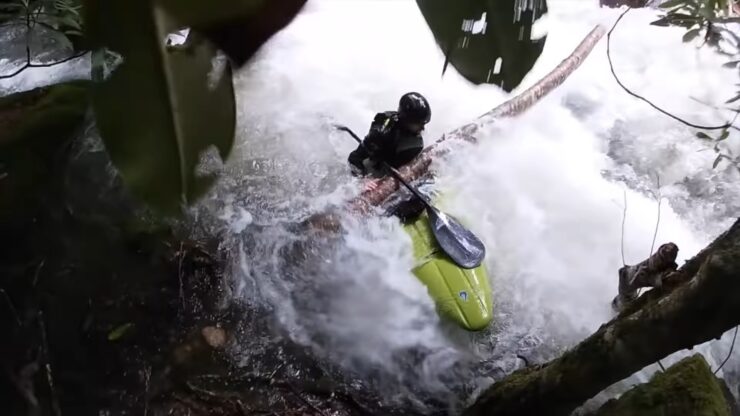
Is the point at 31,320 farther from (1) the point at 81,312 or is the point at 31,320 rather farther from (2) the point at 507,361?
(2) the point at 507,361

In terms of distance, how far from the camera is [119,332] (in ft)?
9.21

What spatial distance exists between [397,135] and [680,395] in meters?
1.67

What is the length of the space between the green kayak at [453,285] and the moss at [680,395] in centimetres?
83

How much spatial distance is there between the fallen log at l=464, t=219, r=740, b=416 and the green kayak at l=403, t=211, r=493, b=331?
0.65 metres

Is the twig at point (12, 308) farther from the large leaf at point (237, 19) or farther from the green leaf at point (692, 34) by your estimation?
the large leaf at point (237, 19)

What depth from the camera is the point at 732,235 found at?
59.9 inches

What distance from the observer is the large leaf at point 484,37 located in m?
0.27

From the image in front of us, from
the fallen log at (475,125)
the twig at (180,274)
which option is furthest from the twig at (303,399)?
the fallen log at (475,125)

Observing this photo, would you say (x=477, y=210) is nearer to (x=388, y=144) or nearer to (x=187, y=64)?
(x=388, y=144)

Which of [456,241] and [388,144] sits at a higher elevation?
[388,144]

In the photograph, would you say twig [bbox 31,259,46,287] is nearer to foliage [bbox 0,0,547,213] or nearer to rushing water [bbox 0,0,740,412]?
rushing water [bbox 0,0,740,412]

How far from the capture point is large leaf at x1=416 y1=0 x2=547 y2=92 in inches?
10.7

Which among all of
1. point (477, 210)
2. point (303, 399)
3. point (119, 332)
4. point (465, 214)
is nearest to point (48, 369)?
point (119, 332)

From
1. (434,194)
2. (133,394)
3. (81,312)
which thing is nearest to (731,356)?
(434,194)
